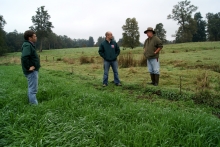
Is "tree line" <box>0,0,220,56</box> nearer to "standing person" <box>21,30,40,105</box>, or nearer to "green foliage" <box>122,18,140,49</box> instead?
"green foliage" <box>122,18,140,49</box>

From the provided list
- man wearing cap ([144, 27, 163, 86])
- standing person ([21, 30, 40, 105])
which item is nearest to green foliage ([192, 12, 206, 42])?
man wearing cap ([144, 27, 163, 86])

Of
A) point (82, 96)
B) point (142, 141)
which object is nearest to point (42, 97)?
point (82, 96)

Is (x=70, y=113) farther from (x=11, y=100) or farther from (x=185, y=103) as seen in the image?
(x=185, y=103)

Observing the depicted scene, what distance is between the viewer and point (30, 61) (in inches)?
172

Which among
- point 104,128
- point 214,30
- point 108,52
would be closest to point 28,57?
point 104,128

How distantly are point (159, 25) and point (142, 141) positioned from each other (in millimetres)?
60077

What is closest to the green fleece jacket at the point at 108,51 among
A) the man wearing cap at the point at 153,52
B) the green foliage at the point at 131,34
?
the man wearing cap at the point at 153,52

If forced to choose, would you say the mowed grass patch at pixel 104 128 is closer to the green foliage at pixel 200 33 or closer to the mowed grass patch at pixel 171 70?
the mowed grass patch at pixel 171 70

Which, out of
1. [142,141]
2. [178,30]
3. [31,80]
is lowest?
[142,141]

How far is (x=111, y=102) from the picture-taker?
4.68m

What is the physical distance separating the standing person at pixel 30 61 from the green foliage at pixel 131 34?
4032 centimetres

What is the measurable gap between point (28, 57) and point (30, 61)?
12 centimetres

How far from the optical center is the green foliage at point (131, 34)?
4391cm

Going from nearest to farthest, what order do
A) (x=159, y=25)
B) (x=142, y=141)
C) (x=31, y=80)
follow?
(x=142, y=141) < (x=31, y=80) < (x=159, y=25)
